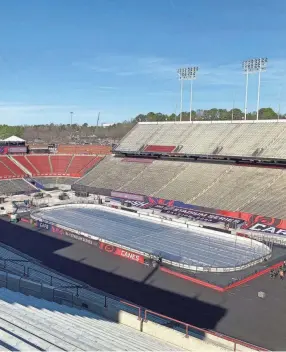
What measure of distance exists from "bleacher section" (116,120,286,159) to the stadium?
221mm

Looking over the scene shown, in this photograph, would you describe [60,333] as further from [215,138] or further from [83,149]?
[83,149]

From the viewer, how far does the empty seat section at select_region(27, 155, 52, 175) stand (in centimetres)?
6188

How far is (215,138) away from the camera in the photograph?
52688mm

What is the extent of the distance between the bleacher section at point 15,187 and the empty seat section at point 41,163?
5020mm

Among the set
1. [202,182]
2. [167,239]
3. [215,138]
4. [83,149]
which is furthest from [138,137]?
[167,239]

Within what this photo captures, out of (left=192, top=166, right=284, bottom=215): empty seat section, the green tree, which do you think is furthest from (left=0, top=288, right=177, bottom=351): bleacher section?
the green tree

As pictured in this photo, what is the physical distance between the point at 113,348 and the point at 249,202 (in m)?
31.8

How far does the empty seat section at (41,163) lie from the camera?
Result: 61.9 metres

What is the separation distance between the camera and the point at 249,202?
3853 centimetres

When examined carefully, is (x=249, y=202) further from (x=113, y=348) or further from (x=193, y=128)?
(x=113, y=348)

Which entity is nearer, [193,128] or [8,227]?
[8,227]

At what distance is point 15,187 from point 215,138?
29555 millimetres

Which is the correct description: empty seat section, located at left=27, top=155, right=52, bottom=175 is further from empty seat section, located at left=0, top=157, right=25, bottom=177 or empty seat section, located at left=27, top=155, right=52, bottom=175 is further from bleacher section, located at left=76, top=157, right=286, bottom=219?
bleacher section, located at left=76, top=157, right=286, bottom=219

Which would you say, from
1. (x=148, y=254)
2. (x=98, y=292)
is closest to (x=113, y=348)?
(x=98, y=292)
